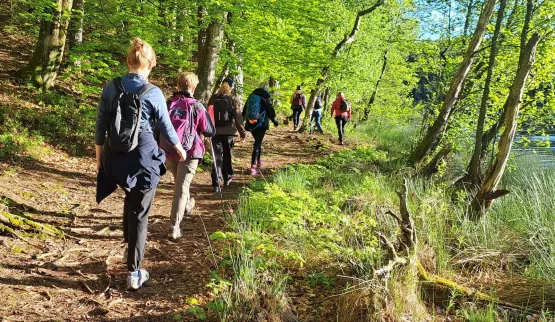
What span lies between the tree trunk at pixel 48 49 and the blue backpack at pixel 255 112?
16.1 feet

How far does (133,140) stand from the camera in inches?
118

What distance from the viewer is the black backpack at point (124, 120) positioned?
2922mm

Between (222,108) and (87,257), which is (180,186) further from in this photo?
(222,108)

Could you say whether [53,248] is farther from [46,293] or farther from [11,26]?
[11,26]

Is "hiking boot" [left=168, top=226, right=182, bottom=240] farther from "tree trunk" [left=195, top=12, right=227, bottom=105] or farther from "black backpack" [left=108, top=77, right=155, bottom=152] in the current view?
"tree trunk" [left=195, top=12, right=227, bottom=105]

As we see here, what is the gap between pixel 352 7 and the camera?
17.3m

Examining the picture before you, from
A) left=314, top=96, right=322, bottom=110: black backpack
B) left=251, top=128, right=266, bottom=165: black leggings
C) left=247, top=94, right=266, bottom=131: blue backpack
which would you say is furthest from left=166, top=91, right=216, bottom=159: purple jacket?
left=314, top=96, right=322, bottom=110: black backpack

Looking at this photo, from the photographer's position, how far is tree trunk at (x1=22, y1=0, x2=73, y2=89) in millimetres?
8984

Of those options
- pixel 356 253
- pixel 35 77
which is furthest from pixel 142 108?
pixel 35 77

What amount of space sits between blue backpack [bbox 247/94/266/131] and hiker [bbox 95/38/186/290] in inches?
181

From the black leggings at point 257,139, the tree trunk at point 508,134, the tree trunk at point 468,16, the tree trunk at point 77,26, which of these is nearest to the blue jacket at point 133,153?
the tree trunk at point 508,134

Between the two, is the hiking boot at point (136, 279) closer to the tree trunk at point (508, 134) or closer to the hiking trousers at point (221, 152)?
the hiking trousers at point (221, 152)

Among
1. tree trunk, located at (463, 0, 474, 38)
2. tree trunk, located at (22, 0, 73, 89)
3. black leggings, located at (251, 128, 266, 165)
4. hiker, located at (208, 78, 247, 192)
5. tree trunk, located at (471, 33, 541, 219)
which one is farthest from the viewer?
tree trunk, located at (463, 0, 474, 38)

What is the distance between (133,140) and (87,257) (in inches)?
65.0
